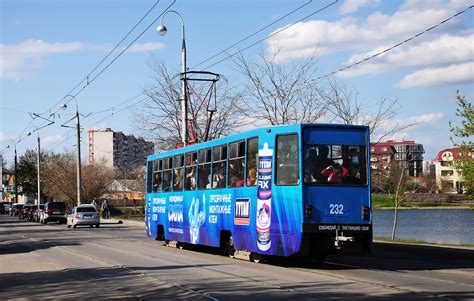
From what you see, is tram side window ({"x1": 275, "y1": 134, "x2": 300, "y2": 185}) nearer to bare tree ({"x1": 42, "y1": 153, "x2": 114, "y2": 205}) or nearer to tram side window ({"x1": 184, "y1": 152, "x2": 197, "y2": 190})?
tram side window ({"x1": 184, "y1": 152, "x2": 197, "y2": 190})

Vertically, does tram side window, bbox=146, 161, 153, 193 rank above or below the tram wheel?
above

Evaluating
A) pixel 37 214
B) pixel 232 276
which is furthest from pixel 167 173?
pixel 37 214

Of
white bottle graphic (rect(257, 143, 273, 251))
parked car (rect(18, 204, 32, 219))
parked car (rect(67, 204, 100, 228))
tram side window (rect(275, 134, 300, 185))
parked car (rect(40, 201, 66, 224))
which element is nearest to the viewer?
tram side window (rect(275, 134, 300, 185))

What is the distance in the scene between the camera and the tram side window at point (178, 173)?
24.5 metres

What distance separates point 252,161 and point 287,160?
149cm

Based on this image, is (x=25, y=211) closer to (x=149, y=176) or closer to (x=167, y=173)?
(x=149, y=176)

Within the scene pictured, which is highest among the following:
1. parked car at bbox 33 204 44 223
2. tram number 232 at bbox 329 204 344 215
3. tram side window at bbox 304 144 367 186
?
tram side window at bbox 304 144 367 186

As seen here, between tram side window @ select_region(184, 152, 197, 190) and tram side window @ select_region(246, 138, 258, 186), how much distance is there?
444 cm

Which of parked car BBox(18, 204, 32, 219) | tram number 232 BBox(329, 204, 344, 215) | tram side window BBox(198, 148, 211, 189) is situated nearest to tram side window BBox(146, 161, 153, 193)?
tram side window BBox(198, 148, 211, 189)

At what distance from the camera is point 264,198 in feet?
58.1

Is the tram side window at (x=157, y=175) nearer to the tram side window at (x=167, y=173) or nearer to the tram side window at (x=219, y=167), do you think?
the tram side window at (x=167, y=173)

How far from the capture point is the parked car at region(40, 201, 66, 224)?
58.9 meters

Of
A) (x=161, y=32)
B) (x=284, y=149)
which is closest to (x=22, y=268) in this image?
(x=284, y=149)

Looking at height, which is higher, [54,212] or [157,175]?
[157,175]
